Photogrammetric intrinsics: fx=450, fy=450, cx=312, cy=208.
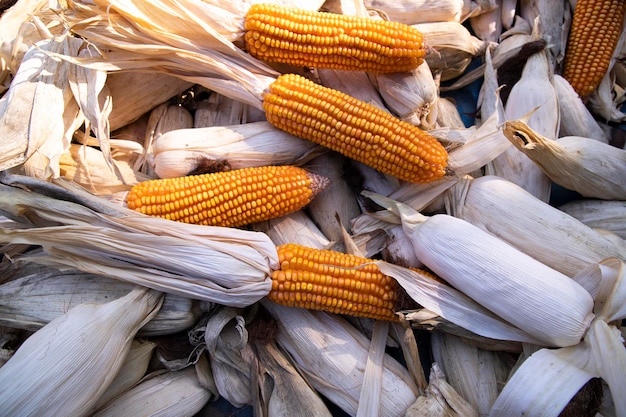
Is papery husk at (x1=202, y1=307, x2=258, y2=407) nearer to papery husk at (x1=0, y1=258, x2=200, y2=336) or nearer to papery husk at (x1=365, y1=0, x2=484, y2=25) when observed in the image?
papery husk at (x1=0, y1=258, x2=200, y2=336)

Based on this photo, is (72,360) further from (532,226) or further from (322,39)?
(532,226)

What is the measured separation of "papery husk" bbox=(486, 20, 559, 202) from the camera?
1.88 metres

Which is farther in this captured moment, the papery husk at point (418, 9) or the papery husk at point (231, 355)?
the papery husk at point (418, 9)

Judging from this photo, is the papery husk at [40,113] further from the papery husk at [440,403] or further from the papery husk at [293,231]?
the papery husk at [440,403]

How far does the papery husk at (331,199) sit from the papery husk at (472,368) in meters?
0.59

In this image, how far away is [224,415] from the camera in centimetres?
171

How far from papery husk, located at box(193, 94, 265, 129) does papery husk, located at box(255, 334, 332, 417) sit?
0.95 meters

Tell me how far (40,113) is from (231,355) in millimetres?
1145

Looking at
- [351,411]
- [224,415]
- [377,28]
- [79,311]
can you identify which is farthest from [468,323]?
[79,311]

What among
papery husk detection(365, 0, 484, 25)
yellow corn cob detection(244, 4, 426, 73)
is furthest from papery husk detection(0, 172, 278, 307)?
papery husk detection(365, 0, 484, 25)

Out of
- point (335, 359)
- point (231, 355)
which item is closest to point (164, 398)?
point (231, 355)

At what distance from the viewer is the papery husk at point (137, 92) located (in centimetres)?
191

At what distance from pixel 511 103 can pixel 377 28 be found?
74 centimetres

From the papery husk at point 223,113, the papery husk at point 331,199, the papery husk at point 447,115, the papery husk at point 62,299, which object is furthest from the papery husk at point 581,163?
the papery husk at point 62,299
